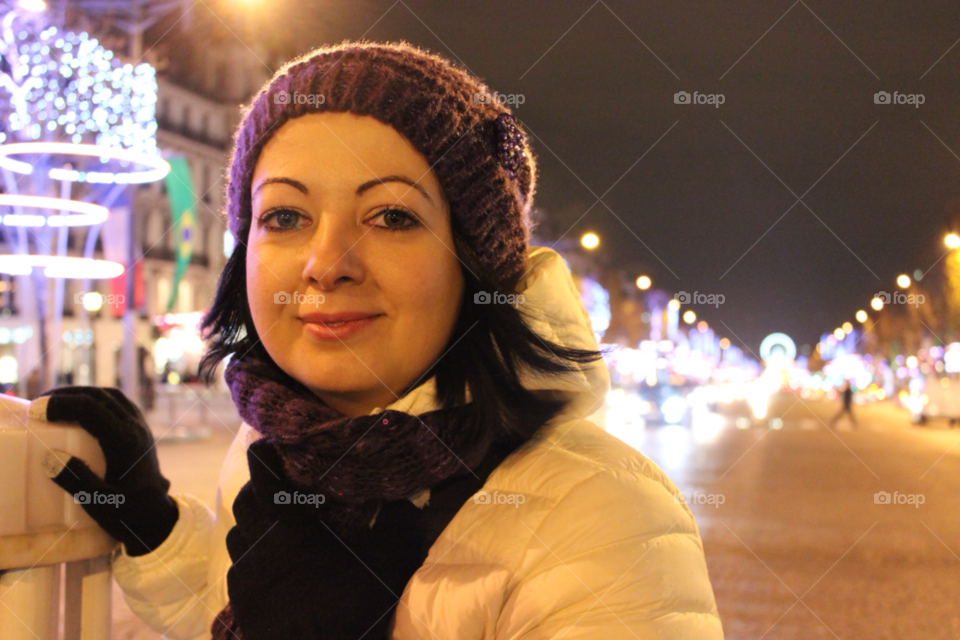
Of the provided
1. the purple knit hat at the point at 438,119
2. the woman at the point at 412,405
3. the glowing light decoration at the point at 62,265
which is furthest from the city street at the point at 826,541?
the glowing light decoration at the point at 62,265

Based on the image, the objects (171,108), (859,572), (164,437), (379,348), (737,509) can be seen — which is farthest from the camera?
(171,108)

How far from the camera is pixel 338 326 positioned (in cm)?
182

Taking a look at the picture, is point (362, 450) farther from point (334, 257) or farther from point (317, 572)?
point (334, 257)

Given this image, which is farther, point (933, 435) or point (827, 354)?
point (827, 354)

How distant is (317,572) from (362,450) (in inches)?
10.5

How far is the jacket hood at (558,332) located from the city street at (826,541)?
4302 mm

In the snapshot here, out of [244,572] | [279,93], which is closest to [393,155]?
[279,93]

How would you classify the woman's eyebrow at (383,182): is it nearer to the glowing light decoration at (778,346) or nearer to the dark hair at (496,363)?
the dark hair at (496,363)

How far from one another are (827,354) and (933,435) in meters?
111

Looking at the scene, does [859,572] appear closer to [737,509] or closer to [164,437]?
[737,509]

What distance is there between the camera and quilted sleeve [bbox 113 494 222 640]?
2.20 meters

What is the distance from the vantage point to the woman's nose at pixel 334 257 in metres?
1.78

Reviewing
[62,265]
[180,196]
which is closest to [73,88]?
[62,265]

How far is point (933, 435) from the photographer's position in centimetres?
2592
